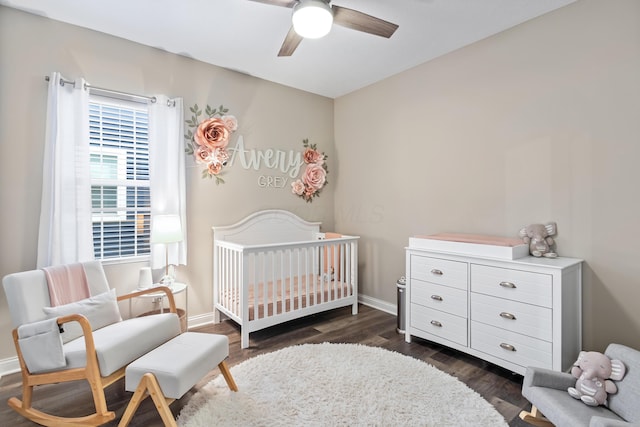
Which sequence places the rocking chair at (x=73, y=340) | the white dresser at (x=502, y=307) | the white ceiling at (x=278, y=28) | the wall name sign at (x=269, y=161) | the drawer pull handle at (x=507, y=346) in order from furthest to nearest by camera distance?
1. the wall name sign at (x=269, y=161)
2. the white ceiling at (x=278, y=28)
3. the drawer pull handle at (x=507, y=346)
4. the white dresser at (x=502, y=307)
5. the rocking chair at (x=73, y=340)

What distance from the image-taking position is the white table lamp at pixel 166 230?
2.54 metres

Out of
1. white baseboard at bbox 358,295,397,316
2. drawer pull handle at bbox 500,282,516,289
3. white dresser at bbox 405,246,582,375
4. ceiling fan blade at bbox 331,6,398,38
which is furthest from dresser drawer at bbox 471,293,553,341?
ceiling fan blade at bbox 331,6,398,38

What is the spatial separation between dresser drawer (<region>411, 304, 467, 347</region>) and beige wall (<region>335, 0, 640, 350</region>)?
76 cm

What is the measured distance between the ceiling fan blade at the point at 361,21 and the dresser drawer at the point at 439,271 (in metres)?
1.75

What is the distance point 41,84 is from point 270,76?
6.43 ft

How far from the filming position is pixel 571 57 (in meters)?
2.20

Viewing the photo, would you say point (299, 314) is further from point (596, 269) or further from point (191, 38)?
point (191, 38)

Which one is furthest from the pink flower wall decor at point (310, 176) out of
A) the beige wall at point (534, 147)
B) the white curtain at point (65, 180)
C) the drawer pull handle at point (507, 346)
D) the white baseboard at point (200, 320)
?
the drawer pull handle at point (507, 346)

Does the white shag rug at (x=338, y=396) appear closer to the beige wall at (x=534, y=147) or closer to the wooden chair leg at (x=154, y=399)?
the wooden chair leg at (x=154, y=399)

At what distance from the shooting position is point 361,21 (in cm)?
200

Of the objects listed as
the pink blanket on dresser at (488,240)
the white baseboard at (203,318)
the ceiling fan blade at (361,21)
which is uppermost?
the ceiling fan blade at (361,21)

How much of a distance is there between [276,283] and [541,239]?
215 cm

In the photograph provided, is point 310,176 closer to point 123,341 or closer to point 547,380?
point 123,341

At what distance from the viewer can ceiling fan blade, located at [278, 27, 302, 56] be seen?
83.0 inches
